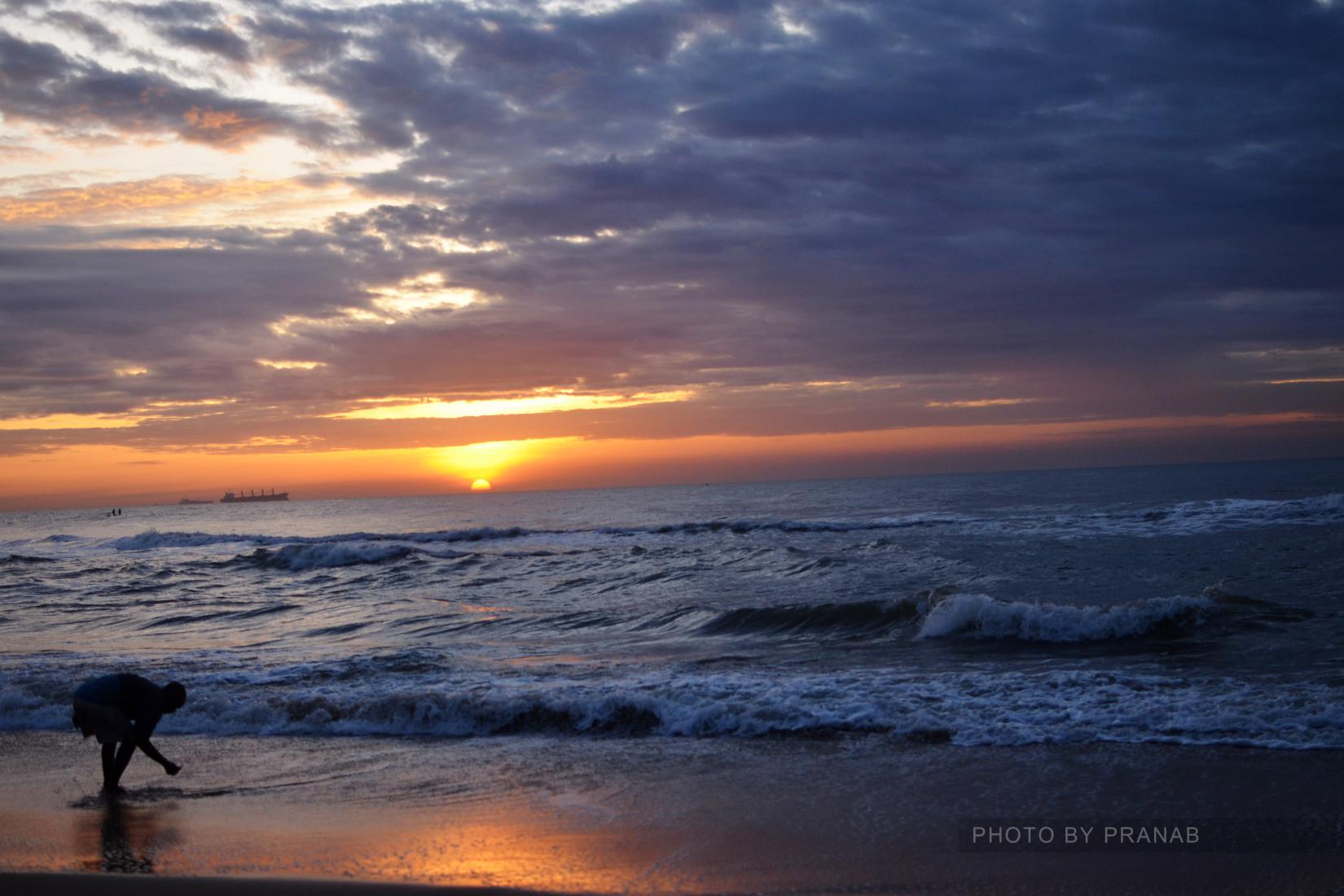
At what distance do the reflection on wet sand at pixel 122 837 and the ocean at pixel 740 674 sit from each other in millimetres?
280

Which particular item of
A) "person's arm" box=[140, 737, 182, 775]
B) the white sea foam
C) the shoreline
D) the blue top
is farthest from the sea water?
the shoreline

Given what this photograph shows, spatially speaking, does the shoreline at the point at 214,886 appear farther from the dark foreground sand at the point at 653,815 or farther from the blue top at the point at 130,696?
the blue top at the point at 130,696

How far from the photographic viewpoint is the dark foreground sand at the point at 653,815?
221 inches

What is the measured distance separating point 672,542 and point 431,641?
76.9 feet

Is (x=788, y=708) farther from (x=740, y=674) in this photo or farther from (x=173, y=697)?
(x=173, y=697)

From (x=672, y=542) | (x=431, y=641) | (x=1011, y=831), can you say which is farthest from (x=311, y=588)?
(x=1011, y=831)

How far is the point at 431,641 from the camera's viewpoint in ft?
55.5

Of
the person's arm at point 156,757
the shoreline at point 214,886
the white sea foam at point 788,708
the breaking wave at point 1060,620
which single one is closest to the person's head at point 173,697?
the person's arm at point 156,757

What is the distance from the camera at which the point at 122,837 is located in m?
6.73

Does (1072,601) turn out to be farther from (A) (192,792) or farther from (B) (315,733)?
(A) (192,792)

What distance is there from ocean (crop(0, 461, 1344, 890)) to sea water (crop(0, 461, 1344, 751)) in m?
0.06

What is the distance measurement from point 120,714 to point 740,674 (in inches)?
278

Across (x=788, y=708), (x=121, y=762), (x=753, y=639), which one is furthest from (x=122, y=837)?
(x=753, y=639)

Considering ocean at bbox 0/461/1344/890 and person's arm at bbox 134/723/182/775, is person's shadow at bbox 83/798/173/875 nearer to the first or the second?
ocean at bbox 0/461/1344/890
